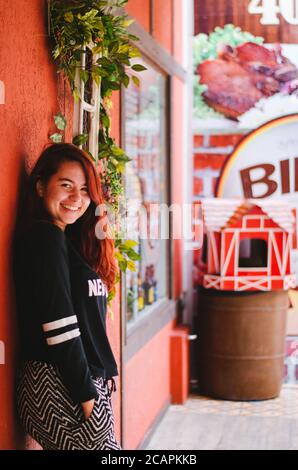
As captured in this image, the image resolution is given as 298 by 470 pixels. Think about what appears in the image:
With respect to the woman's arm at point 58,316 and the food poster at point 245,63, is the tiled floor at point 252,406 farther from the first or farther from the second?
the woman's arm at point 58,316

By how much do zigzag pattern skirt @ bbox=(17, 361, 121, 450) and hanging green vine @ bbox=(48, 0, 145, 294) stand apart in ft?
2.50

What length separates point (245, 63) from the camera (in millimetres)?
3787

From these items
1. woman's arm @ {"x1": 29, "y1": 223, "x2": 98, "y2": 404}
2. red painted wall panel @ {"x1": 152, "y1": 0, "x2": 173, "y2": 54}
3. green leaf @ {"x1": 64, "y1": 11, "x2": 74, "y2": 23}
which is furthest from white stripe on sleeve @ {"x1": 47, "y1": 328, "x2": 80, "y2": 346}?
red painted wall panel @ {"x1": 152, "y1": 0, "x2": 173, "y2": 54}

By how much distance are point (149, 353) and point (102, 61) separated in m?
2.07

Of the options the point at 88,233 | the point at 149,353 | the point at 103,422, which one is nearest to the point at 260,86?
the point at 149,353

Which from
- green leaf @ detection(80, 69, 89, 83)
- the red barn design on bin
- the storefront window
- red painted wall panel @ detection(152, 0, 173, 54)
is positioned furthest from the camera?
the red barn design on bin

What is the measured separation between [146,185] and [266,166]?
113cm

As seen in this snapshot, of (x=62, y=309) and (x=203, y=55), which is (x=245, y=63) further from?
(x=62, y=309)

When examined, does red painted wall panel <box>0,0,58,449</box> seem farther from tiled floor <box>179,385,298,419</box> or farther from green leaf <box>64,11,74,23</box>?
tiled floor <box>179,385,298,419</box>

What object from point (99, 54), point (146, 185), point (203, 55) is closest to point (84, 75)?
point (99, 54)

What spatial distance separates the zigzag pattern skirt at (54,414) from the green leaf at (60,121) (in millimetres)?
766

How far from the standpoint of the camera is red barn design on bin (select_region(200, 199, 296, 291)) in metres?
4.77

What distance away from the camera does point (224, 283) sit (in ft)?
16.3

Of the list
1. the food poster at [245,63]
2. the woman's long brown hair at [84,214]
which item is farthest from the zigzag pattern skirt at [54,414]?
the food poster at [245,63]
